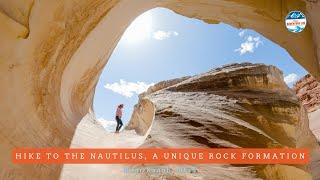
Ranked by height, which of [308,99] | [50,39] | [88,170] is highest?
[50,39]

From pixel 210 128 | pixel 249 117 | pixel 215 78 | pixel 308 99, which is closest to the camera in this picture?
pixel 210 128

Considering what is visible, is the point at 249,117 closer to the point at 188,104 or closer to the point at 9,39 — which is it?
the point at 188,104

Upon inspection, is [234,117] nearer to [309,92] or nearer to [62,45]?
[62,45]

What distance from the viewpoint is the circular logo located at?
4898 millimetres

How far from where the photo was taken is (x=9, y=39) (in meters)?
3.66

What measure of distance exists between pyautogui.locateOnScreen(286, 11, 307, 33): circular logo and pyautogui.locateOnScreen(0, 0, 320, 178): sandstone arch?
0.31 feet

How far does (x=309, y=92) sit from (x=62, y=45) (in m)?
26.8

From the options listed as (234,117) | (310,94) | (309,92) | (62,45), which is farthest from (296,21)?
(309,92)

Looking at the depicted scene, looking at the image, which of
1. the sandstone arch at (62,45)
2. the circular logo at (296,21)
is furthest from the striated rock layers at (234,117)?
the circular logo at (296,21)

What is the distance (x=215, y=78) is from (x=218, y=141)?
4.32m

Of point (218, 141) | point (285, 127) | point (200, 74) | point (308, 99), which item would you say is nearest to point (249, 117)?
point (285, 127)

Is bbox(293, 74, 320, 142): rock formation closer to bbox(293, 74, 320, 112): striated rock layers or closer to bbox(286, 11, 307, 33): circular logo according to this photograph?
bbox(293, 74, 320, 112): striated rock layers

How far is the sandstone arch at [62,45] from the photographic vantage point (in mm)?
3934

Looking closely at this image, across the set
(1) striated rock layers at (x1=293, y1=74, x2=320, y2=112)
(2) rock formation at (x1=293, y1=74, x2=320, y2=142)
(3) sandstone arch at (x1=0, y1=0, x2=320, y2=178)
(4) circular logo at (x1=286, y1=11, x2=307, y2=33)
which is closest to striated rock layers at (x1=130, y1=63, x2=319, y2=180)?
(3) sandstone arch at (x1=0, y1=0, x2=320, y2=178)
